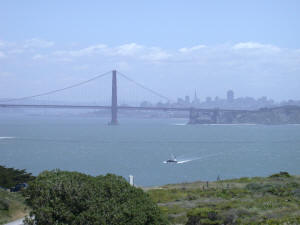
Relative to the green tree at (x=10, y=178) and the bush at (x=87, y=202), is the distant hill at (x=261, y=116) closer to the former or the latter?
the green tree at (x=10, y=178)

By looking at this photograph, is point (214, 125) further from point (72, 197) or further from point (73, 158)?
point (72, 197)

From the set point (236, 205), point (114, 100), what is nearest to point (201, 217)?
point (236, 205)

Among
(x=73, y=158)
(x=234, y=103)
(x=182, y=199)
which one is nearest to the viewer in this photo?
(x=182, y=199)

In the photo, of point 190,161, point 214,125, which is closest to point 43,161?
point 190,161

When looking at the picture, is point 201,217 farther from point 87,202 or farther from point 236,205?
point 87,202

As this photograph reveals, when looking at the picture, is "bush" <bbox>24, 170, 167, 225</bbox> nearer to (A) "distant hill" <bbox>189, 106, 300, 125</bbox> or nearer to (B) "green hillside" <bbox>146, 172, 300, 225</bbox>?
(B) "green hillside" <bbox>146, 172, 300, 225</bbox>

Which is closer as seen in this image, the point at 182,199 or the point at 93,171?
the point at 182,199

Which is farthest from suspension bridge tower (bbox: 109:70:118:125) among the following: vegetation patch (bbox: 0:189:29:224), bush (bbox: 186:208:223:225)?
bush (bbox: 186:208:223:225)

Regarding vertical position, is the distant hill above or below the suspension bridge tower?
below
